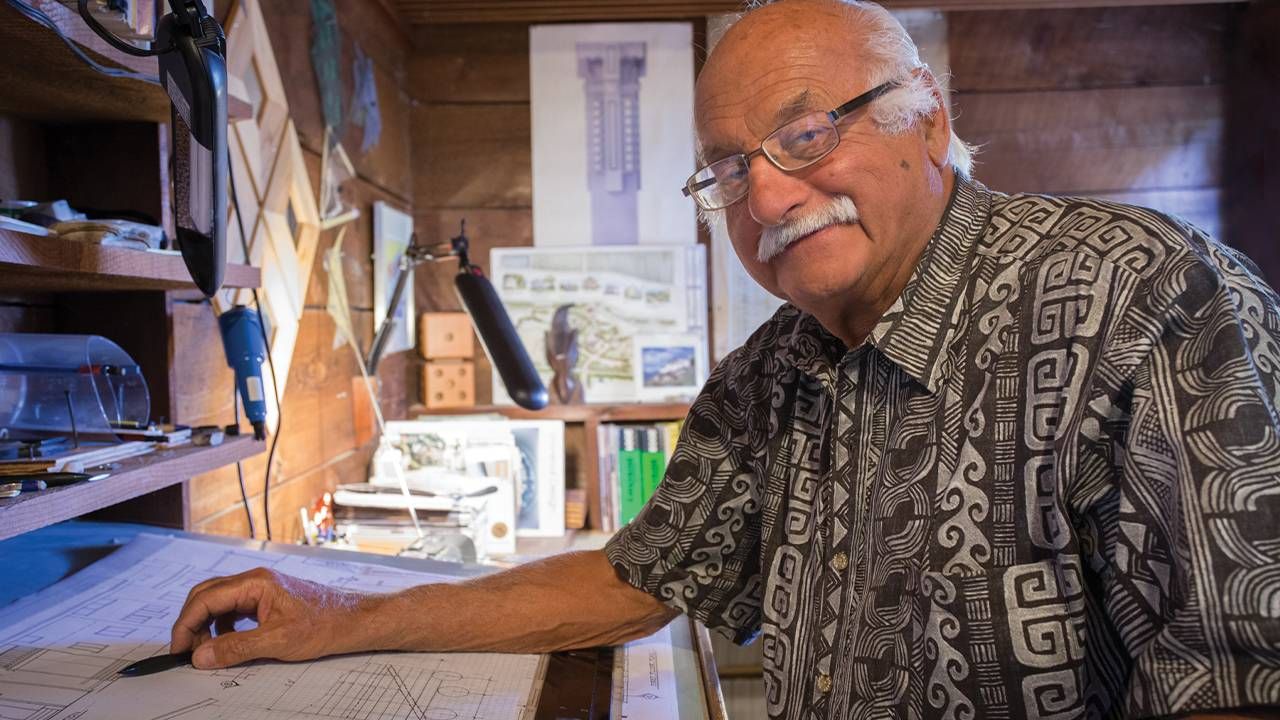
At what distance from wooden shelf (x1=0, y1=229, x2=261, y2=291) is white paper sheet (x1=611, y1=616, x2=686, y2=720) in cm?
61

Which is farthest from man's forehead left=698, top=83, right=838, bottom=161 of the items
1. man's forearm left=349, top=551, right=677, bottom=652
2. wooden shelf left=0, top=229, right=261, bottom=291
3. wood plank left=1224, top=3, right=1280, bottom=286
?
wood plank left=1224, top=3, right=1280, bottom=286

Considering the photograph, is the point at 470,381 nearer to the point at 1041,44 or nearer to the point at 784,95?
the point at 784,95

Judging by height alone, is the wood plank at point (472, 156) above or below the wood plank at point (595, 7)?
below

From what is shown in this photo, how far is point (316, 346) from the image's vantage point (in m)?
1.76

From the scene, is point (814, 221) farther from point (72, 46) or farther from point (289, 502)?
point (289, 502)

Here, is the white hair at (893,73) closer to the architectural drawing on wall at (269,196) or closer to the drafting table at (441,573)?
the drafting table at (441,573)

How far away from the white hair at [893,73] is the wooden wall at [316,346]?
0.92 m

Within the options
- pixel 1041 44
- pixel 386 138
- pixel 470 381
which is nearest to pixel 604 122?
pixel 386 138

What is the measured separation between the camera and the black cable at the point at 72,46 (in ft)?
2.27

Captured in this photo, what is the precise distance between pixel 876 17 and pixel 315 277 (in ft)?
4.18

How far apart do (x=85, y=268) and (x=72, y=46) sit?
0.64 feet

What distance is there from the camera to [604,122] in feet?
8.53

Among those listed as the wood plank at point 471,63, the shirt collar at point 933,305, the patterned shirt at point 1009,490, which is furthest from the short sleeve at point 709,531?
the wood plank at point 471,63

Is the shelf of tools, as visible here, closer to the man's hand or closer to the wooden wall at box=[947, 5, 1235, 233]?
the man's hand
